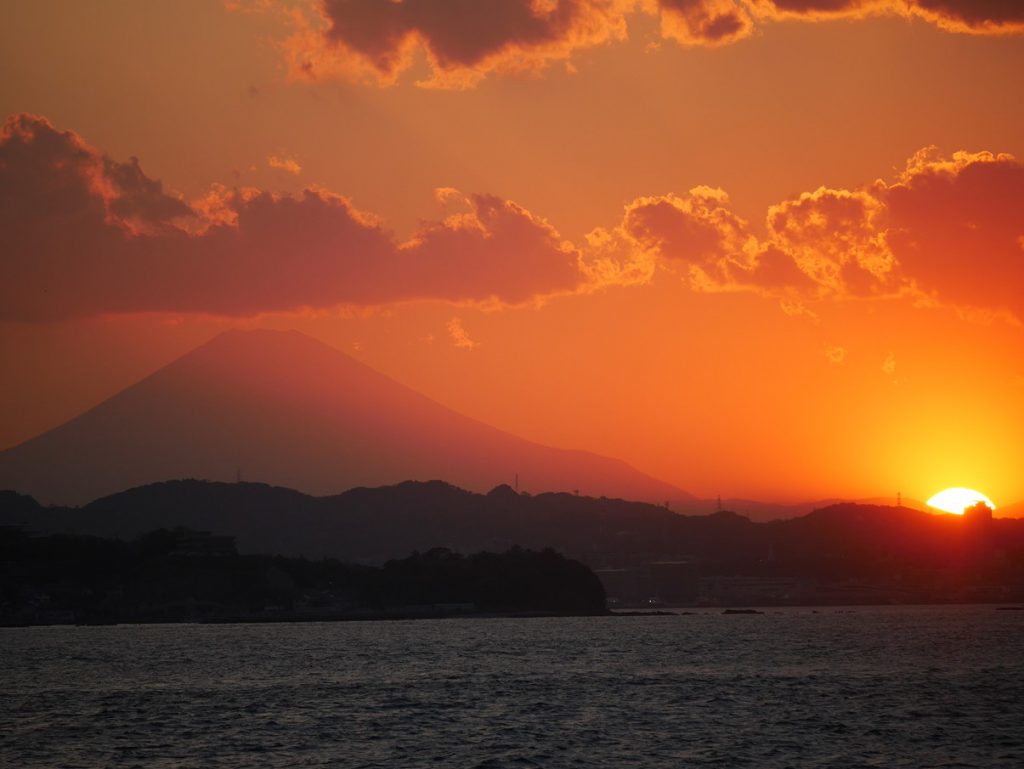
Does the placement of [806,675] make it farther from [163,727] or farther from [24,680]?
[24,680]

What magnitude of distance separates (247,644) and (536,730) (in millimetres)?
110214

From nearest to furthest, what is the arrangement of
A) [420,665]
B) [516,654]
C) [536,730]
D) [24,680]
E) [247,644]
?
[536,730] < [24,680] < [420,665] < [516,654] < [247,644]

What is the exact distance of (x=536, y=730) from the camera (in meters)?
74.9

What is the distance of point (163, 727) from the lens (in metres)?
76.4

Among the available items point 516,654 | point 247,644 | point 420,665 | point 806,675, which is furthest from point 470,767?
point 247,644

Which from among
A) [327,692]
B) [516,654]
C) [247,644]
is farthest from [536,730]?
[247,644]

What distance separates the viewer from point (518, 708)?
3415 inches

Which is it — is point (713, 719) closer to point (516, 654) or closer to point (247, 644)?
point (516, 654)

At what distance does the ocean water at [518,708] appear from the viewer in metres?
65.2

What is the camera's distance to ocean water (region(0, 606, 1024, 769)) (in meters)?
65.2

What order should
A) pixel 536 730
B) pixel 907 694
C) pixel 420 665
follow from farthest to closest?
pixel 420 665 < pixel 907 694 < pixel 536 730

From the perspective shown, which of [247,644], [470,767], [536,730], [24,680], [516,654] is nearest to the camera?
[470,767]

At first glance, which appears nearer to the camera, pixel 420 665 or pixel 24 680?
pixel 24 680

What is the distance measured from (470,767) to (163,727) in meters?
24.0
